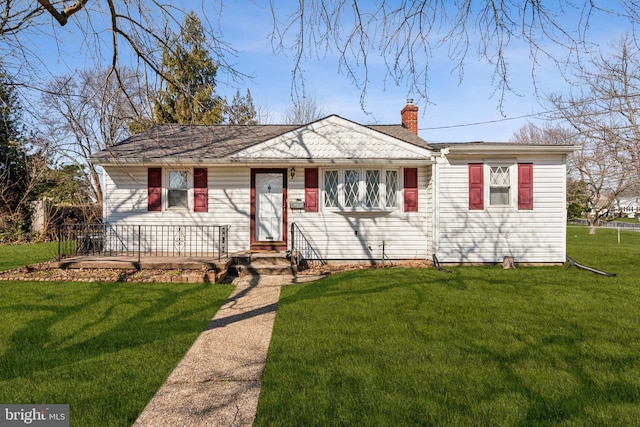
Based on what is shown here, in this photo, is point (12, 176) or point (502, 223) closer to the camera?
point (502, 223)

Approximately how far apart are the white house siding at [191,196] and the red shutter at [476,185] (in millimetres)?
6249

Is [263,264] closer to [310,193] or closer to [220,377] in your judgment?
[310,193]

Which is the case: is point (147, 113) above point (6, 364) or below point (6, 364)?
above

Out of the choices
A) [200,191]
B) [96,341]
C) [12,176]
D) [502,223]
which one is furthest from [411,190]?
[12,176]

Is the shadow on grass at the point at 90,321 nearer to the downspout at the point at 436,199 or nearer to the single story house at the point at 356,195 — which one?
the single story house at the point at 356,195

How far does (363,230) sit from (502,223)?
3871 millimetres

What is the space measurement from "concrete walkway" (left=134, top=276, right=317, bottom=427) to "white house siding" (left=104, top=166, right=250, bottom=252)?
4608 millimetres

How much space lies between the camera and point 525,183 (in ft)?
33.7

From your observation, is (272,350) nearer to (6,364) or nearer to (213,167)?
(6,364)

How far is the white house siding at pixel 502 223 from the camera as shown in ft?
33.7

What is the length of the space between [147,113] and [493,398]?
578 cm

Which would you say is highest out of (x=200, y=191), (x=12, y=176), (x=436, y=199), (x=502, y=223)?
(x=12, y=176)

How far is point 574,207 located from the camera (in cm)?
3145

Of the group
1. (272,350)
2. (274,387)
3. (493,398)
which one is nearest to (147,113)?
(272,350)
